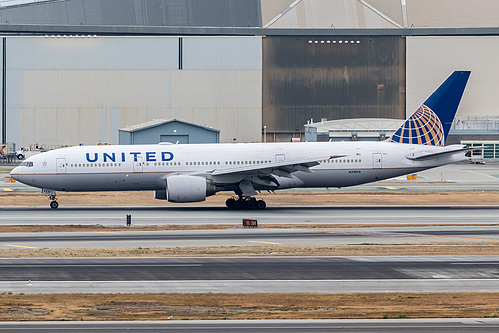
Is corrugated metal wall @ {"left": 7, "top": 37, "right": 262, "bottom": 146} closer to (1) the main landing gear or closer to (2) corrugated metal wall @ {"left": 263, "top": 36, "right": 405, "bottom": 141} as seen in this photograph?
(2) corrugated metal wall @ {"left": 263, "top": 36, "right": 405, "bottom": 141}

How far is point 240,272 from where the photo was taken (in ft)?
88.8

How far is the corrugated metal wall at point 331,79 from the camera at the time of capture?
10569cm

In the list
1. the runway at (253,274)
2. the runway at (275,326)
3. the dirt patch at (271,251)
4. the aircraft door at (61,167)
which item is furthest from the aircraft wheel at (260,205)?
the runway at (275,326)

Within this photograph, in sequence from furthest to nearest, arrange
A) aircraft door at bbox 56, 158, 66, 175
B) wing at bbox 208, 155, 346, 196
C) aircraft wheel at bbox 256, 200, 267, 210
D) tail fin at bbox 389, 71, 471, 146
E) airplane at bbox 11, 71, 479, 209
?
1. tail fin at bbox 389, 71, 471, 146
2. aircraft door at bbox 56, 158, 66, 175
3. aircraft wheel at bbox 256, 200, 267, 210
4. airplane at bbox 11, 71, 479, 209
5. wing at bbox 208, 155, 346, 196

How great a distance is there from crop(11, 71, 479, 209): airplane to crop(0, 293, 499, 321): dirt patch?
2465 cm

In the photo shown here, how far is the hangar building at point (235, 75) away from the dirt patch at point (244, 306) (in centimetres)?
8233

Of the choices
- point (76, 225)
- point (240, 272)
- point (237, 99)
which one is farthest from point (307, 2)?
point (240, 272)

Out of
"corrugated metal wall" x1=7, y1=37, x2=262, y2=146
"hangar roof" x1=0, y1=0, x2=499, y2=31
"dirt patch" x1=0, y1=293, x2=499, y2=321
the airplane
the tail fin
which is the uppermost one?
"hangar roof" x1=0, y1=0, x2=499, y2=31

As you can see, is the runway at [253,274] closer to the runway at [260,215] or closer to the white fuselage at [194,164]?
the runway at [260,215]

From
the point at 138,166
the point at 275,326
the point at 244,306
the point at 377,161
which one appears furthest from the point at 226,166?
the point at 275,326

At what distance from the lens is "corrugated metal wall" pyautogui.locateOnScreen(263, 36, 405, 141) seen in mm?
105688

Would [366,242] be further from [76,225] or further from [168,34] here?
[168,34]

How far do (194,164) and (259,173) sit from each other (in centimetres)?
457

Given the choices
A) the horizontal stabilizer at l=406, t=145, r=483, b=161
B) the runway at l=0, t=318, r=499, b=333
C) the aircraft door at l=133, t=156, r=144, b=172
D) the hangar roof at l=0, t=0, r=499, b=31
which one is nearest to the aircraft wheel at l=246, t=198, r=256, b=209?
the aircraft door at l=133, t=156, r=144, b=172
